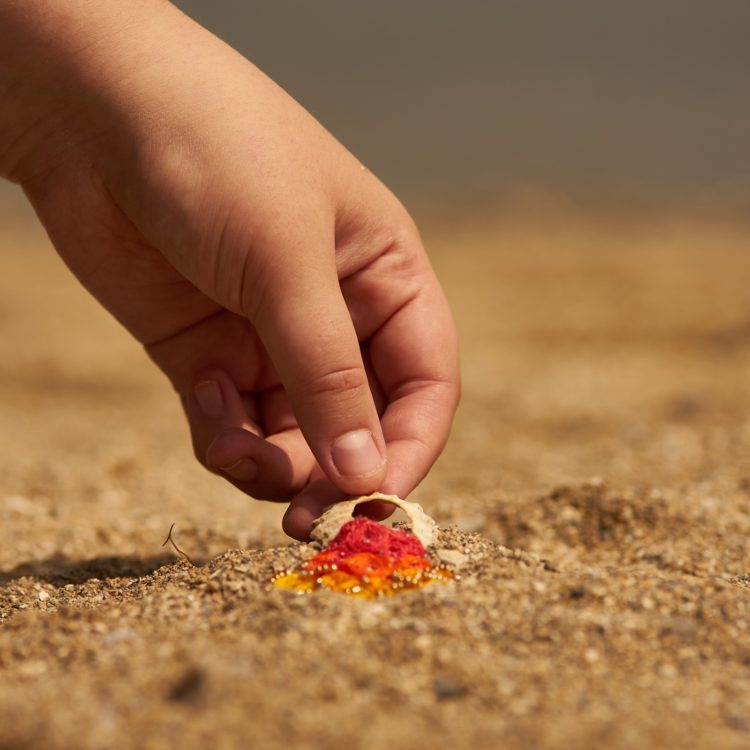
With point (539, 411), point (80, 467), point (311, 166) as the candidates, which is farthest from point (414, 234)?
point (539, 411)

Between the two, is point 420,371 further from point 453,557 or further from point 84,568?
point 84,568

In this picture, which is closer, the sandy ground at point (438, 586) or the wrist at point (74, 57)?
the sandy ground at point (438, 586)

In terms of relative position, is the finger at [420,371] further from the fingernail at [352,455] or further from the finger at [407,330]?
the fingernail at [352,455]

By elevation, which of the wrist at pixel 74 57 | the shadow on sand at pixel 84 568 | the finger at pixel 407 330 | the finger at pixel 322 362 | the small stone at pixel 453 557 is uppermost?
the wrist at pixel 74 57

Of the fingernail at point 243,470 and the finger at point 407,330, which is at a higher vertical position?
the finger at point 407,330

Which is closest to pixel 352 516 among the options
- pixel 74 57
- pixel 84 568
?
pixel 84 568

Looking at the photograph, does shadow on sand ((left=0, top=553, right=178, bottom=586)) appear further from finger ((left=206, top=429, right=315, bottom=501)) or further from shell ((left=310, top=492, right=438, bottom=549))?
shell ((left=310, top=492, right=438, bottom=549))

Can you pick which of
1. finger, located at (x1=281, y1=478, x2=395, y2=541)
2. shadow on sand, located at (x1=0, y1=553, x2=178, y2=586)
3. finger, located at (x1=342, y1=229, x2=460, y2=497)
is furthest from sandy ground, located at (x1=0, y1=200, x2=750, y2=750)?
finger, located at (x1=342, y1=229, x2=460, y2=497)

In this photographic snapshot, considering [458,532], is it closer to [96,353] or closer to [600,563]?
[600,563]

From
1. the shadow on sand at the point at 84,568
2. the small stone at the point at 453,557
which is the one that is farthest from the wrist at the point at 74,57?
the small stone at the point at 453,557
